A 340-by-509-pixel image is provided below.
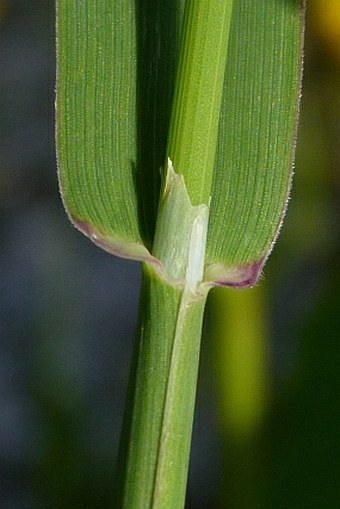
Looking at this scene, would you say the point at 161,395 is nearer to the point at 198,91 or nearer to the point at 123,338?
the point at 198,91

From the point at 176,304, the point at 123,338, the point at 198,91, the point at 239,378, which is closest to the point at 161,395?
the point at 176,304

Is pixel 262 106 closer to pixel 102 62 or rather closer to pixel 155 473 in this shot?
pixel 102 62

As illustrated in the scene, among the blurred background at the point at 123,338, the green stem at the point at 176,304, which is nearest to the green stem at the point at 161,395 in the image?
the green stem at the point at 176,304

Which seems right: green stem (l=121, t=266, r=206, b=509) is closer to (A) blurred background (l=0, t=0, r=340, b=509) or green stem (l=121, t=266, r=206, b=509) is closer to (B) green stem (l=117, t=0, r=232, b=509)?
(B) green stem (l=117, t=0, r=232, b=509)

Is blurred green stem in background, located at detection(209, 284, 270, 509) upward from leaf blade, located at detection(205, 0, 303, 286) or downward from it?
downward

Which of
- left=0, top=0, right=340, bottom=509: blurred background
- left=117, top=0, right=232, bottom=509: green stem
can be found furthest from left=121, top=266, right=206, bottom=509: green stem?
left=0, top=0, right=340, bottom=509: blurred background

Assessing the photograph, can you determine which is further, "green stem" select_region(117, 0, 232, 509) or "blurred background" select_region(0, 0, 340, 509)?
"blurred background" select_region(0, 0, 340, 509)

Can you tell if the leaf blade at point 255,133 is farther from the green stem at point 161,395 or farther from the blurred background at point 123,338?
the blurred background at point 123,338
